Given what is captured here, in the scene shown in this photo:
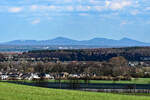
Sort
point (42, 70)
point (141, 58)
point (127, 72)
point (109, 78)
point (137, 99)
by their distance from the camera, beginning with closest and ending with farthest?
1. point (137, 99)
2. point (109, 78)
3. point (127, 72)
4. point (42, 70)
5. point (141, 58)

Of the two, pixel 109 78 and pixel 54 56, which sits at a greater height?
pixel 54 56

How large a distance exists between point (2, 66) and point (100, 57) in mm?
61578

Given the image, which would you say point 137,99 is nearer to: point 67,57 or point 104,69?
point 104,69

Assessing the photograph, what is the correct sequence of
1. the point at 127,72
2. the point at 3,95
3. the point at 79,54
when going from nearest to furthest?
the point at 3,95 < the point at 127,72 < the point at 79,54

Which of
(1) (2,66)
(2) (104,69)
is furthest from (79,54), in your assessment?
(2) (104,69)

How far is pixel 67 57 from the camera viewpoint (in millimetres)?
191500

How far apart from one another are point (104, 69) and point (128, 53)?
79767mm

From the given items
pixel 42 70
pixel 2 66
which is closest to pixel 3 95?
pixel 42 70

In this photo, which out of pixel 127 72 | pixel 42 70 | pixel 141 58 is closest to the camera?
pixel 127 72

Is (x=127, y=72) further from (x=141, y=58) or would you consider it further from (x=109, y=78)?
(x=141, y=58)

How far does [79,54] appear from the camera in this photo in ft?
649

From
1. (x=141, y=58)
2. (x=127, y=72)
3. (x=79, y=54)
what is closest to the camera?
(x=127, y=72)

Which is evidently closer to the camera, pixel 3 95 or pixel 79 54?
pixel 3 95

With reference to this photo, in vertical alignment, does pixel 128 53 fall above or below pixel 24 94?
above
